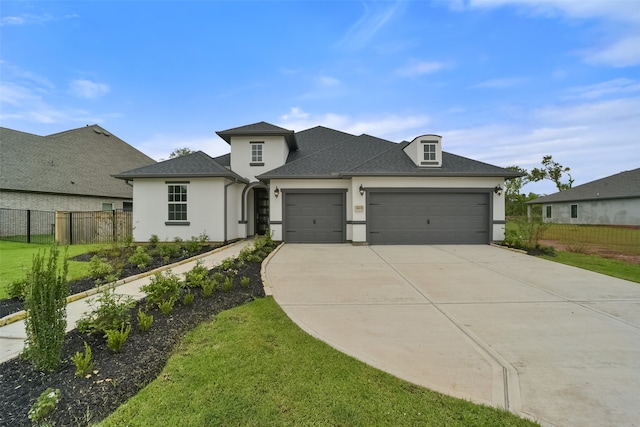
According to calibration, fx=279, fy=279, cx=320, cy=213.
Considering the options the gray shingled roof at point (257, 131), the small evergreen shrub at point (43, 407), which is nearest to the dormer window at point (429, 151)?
the gray shingled roof at point (257, 131)

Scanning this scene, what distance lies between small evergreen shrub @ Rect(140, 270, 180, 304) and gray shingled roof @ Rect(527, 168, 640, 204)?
31.0 m

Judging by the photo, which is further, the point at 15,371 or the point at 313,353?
the point at 313,353

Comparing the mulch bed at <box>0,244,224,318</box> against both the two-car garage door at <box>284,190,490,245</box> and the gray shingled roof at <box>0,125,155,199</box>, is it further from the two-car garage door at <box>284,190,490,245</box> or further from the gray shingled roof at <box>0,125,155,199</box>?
the gray shingled roof at <box>0,125,155,199</box>

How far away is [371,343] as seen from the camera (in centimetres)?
337

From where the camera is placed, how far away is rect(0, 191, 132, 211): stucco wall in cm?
1458

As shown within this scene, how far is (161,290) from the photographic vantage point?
4391mm

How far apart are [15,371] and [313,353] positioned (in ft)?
9.57

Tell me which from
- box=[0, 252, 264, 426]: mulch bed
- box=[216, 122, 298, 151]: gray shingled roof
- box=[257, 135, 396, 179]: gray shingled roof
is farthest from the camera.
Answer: box=[216, 122, 298, 151]: gray shingled roof

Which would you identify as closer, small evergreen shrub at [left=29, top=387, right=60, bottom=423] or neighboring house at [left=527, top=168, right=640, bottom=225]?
small evergreen shrub at [left=29, top=387, right=60, bottom=423]

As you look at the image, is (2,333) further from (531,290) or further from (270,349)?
(531,290)

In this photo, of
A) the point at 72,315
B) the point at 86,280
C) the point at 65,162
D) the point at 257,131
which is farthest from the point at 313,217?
the point at 65,162

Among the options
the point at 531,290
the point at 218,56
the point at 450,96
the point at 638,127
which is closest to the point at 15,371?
the point at 531,290

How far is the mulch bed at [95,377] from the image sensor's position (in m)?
2.17

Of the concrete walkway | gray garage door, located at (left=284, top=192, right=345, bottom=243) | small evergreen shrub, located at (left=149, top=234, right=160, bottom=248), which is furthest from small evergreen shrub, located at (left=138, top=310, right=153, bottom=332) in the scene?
gray garage door, located at (left=284, top=192, right=345, bottom=243)
